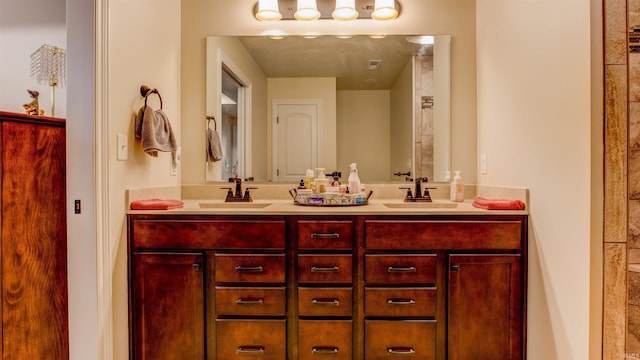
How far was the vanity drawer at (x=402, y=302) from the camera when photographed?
5.40 feet

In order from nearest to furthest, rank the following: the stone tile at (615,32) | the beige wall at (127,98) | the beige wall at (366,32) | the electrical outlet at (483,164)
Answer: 1. the stone tile at (615,32)
2. the beige wall at (127,98)
3. the electrical outlet at (483,164)
4. the beige wall at (366,32)

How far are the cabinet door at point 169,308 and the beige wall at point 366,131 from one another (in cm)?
116

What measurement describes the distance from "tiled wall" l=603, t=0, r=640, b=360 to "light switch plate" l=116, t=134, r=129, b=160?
2.03 m

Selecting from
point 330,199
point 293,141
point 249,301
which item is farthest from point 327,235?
point 293,141

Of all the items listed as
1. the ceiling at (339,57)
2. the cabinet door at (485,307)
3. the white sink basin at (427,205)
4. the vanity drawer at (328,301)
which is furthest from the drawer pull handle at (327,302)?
the ceiling at (339,57)

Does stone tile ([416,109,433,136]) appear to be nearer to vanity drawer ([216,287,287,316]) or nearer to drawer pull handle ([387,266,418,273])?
drawer pull handle ([387,266,418,273])

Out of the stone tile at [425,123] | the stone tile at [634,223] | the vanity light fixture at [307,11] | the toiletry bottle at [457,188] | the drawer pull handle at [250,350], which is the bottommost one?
the drawer pull handle at [250,350]

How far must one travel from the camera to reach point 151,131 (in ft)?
5.77

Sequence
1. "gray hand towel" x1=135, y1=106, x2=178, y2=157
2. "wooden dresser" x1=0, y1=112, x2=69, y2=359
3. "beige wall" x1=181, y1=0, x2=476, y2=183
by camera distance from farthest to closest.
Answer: "beige wall" x1=181, y1=0, x2=476, y2=183 < "gray hand towel" x1=135, y1=106, x2=178, y2=157 < "wooden dresser" x1=0, y1=112, x2=69, y2=359

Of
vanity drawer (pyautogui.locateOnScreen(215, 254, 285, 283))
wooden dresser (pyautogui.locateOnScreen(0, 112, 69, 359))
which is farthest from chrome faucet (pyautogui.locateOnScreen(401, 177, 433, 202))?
wooden dresser (pyautogui.locateOnScreen(0, 112, 69, 359))

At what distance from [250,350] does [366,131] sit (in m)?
1.45

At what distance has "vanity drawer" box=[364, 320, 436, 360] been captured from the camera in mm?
1644

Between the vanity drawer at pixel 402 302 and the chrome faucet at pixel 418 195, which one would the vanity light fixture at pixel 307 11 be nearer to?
the chrome faucet at pixel 418 195

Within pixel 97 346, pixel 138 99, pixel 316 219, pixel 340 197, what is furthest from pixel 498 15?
pixel 97 346
